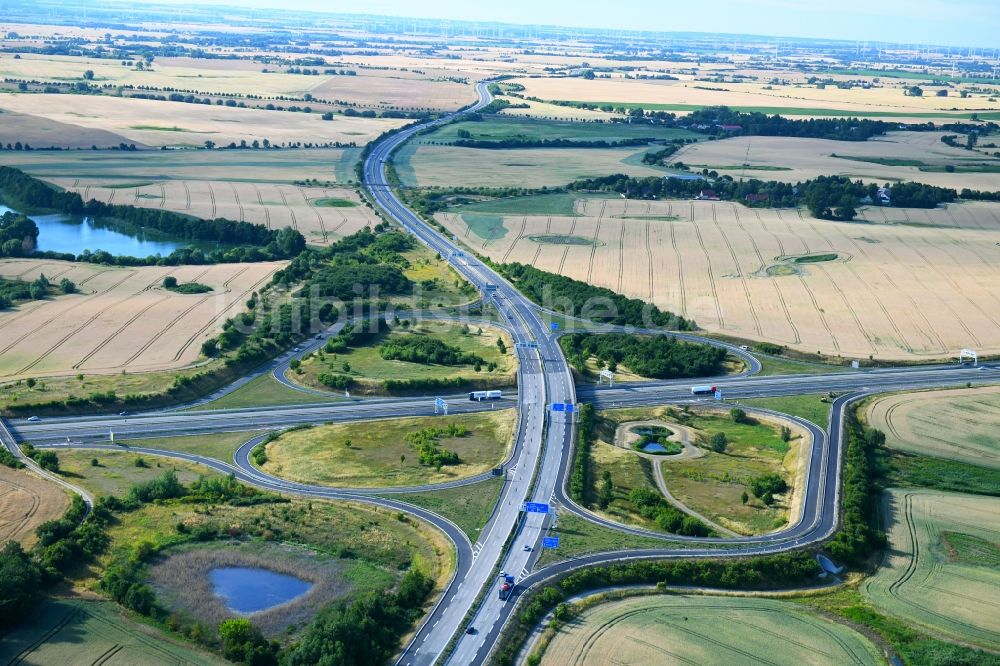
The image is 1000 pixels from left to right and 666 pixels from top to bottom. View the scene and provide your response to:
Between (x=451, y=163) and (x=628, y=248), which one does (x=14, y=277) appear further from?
(x=451, y=163)

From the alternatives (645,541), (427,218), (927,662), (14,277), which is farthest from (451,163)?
(927,662)

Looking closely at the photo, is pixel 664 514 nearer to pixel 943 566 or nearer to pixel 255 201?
pixel 943 566

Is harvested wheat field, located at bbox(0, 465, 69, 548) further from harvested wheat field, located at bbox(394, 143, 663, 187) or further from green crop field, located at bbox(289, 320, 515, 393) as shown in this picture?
harvested wheat field, located at bbox(394, 143, 663, 187)

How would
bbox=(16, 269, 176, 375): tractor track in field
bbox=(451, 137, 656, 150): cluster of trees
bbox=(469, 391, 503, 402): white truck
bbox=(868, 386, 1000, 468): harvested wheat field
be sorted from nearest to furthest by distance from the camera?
1. bbox=(868, 386, 1000, 468): harvested wheat field
2. bbox=(469, 391, 503, 402): white truck
3. bbox=(16, 269, 176, 375): tractor track in field
4. bbox=(451, 137, 656, 150): cluster of trees

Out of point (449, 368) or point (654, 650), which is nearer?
point (654, 650)

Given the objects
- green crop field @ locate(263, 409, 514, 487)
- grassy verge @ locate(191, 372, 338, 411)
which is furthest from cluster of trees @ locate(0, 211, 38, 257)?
green crop field @ locate(263, 409, 514, 487)

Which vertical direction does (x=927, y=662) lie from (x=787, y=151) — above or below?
below
